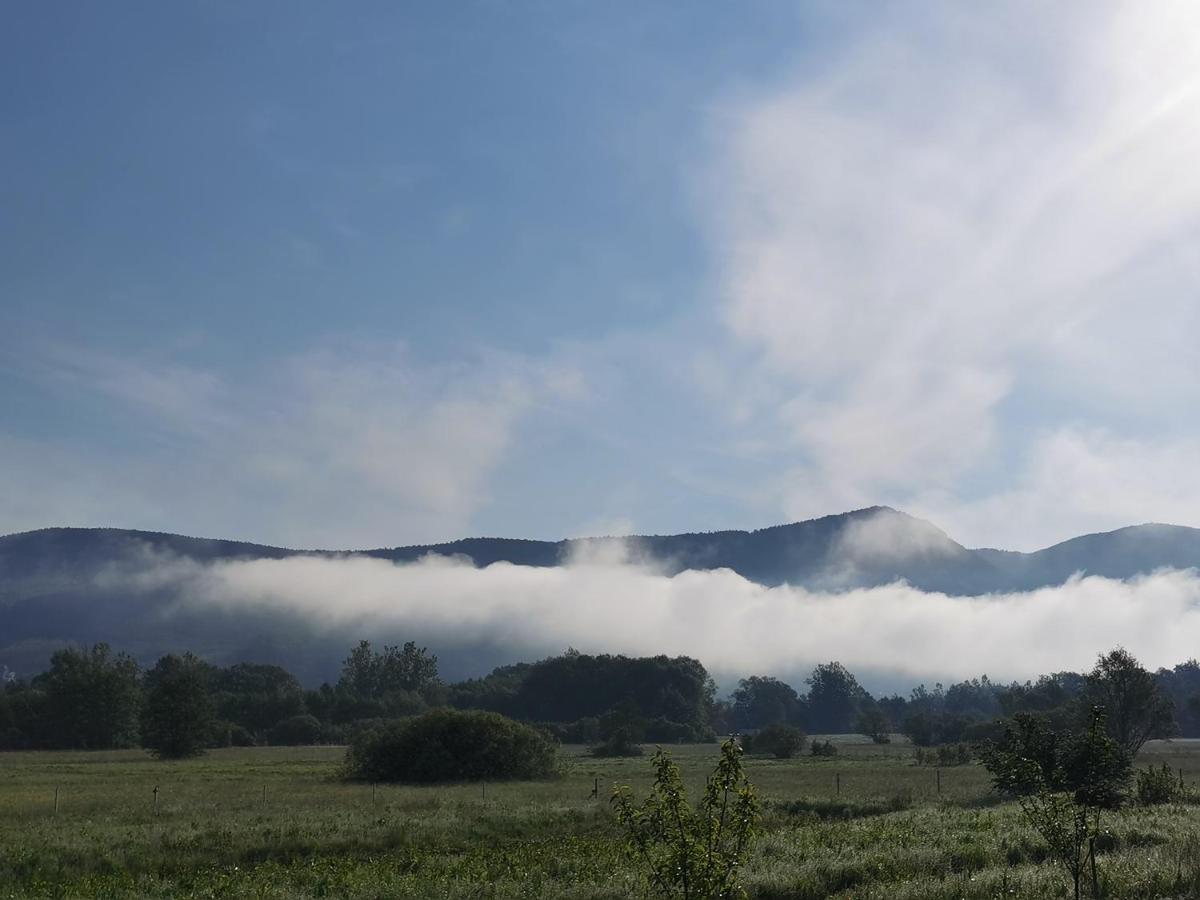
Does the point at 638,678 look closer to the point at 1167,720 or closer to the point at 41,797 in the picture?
the point at 1167,720

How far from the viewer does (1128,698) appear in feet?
314

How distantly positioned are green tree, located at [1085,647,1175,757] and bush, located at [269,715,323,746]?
100674 mm

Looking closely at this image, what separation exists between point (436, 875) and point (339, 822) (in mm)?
12472

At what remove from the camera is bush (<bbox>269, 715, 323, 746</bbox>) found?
145 meters

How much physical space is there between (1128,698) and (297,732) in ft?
350

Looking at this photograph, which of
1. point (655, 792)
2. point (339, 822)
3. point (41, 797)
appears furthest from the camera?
point (41, 797)

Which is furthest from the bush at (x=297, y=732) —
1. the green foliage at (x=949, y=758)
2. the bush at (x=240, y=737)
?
the green foliage at (x=949, y=758)

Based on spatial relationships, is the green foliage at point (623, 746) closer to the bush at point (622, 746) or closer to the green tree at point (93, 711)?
the bush at point (622, 746)

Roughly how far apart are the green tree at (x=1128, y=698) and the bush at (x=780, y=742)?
29.8 meters

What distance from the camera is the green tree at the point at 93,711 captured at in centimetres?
12712

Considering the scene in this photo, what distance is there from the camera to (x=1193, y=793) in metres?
44.9

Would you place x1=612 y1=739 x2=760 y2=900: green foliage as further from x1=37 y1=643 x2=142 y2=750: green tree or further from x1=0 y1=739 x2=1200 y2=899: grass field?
x1=37 y1=643 x2=142 y2=750: green tree

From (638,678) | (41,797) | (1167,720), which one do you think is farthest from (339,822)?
(638,678)

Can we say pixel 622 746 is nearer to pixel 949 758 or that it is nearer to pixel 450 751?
pixel 949 758
